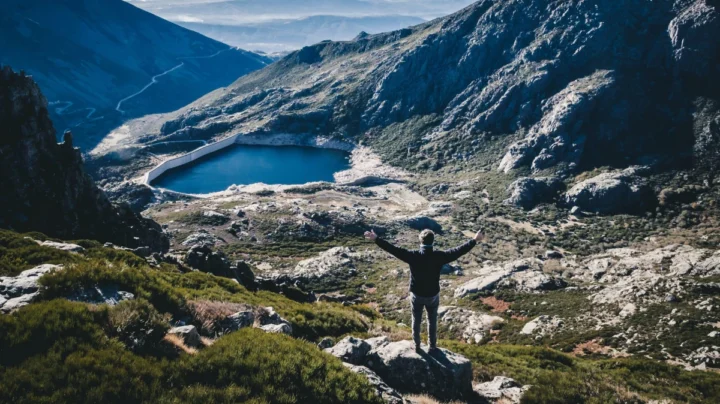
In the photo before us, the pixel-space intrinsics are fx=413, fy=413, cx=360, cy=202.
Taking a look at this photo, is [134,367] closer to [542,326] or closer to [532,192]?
[542,326]

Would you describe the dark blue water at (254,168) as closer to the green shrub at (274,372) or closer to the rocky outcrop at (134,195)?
the rocky outcrop at (134,195)

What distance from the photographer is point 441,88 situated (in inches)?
6865

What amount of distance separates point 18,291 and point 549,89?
151313 mm

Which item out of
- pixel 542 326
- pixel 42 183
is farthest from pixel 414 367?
pixel 42 183

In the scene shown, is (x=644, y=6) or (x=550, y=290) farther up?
(x=644, y=6)

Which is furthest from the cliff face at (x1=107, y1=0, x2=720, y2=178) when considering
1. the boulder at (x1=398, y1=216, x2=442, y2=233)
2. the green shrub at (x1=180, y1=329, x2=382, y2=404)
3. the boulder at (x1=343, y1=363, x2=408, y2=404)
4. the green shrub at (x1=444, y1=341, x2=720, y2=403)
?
the green shrub at (x1=180, y1=329, x2=382, y2=404)

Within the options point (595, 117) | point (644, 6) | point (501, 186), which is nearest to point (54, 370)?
point (501, 186)

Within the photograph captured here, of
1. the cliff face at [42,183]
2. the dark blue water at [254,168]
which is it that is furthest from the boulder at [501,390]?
the dark blue water at [254,168]

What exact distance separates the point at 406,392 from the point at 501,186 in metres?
108

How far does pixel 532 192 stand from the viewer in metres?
101

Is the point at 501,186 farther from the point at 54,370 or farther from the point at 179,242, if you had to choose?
the point at 54,370

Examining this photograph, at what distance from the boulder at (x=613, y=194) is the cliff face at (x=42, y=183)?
3481 inches

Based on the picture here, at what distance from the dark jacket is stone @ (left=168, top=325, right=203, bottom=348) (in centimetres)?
540

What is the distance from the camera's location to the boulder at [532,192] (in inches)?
3933
